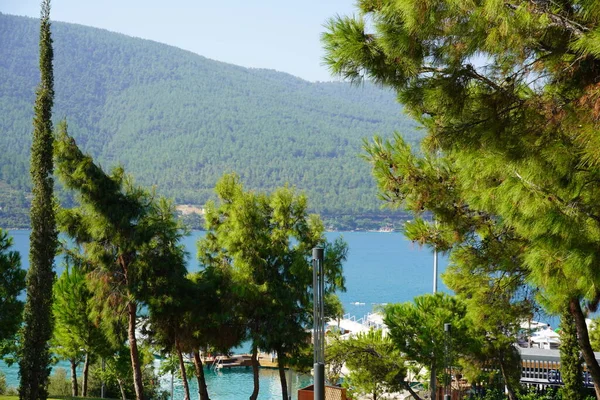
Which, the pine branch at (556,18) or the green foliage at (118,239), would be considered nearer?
the pine branch at (556,18)

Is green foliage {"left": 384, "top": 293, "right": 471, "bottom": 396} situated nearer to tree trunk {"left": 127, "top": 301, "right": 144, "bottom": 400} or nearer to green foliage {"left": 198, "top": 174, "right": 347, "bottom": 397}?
green foliage {"left": 198, "top": 174, "right": 347, "bottom": 397}

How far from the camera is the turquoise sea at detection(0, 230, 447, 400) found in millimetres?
29594

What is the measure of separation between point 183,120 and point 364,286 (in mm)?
79799

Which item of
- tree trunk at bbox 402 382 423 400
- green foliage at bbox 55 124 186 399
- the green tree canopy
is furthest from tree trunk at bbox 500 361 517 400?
the green tree canopy

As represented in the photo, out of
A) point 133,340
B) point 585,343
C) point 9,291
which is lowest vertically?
point 585,343

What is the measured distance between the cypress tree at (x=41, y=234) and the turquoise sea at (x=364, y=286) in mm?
2410

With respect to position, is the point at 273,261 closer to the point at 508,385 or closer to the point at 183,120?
the point at 508,385

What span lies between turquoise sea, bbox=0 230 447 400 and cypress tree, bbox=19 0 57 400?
7.91 feet

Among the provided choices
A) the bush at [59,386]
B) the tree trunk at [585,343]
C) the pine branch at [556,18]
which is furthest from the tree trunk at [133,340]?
the pine branch at [556,18]

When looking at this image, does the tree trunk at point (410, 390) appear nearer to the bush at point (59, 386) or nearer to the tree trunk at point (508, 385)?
the tree trunk at point (508, 385)

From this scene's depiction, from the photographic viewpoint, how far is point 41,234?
9.80 meters

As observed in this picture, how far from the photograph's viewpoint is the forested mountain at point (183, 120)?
10988 centimetres

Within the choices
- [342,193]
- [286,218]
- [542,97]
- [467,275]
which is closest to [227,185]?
[286,218]

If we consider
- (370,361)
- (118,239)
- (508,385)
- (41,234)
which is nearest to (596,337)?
(508,385)
